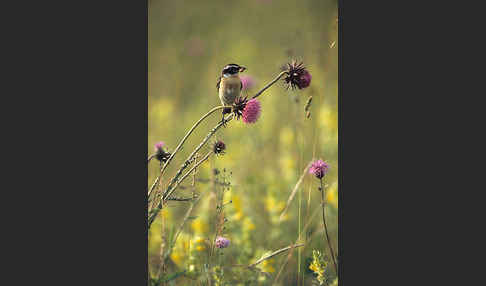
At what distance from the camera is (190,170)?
7.74ft

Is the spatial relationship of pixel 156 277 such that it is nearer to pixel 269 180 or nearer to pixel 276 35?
pixel 269 180

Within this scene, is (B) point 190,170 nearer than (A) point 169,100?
Yes

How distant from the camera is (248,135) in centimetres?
436

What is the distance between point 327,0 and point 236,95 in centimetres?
78

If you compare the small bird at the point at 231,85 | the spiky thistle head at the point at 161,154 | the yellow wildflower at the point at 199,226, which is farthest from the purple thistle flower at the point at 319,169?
the yellow wildflower at the point at 199,226

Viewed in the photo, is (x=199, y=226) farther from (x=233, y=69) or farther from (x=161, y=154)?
(x=233, y=69)

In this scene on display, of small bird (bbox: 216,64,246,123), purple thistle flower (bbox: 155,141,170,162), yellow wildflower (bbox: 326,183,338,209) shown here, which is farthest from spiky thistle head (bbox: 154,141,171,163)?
yellow wildflower (bbox: 326,183,338,209)

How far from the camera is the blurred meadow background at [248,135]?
108 inches

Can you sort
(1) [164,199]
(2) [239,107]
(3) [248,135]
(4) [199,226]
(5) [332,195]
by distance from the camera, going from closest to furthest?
(1) [164,199] → (2) [239,107] → (4) [199,226] → (5) [332,195] → (3) [248,135]

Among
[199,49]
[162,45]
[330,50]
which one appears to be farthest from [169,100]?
[330,50]

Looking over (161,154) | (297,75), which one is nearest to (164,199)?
(161,154)

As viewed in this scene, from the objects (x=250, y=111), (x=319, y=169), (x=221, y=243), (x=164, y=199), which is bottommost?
(x=221, y=243)

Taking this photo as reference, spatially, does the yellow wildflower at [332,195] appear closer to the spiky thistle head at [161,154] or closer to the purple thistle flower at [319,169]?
the purple thistle flower at [319,169]

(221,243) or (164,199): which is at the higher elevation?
(164,199)
